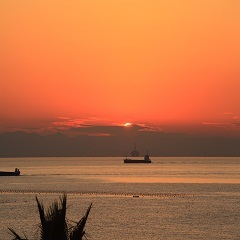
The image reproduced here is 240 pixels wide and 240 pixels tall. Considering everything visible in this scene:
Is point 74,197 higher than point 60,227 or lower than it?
lower

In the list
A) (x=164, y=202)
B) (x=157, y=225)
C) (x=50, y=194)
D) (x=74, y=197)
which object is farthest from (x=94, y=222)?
(x=50, y=194)

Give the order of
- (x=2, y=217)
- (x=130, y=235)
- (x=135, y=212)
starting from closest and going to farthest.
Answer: (x=130, y=235), (x=2, y=217), (x=135, y=212)

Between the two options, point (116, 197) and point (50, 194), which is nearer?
point (116, 197)

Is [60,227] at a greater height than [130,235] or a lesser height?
greater

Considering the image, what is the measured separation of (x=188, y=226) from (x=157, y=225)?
4496 millimetres

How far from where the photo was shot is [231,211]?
113m

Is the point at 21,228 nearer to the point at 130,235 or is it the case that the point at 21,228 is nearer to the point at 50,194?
the point at 130,235

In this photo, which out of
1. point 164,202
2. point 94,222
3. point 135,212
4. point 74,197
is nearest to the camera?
point 94,222

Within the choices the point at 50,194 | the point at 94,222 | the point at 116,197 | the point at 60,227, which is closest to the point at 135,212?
the point at 94,222

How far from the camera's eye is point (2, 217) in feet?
336

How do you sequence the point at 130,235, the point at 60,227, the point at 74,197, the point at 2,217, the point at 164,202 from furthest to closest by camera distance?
the point at 74,197 → the point at 164,202 → the point at 2,217 → the point at 130,235 → the point at 60,227

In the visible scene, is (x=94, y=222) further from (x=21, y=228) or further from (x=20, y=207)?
(x=20, y=207)

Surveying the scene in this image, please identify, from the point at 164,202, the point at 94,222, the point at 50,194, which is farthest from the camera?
the point at 50,194

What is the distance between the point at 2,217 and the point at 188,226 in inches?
1235
